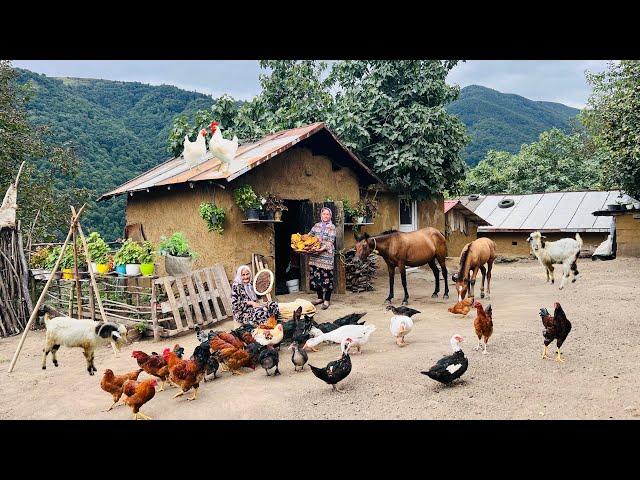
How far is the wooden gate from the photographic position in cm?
862

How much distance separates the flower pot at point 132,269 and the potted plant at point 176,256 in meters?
0.50

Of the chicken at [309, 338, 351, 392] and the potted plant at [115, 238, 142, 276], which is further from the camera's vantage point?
the potted plant at [115, 238, 142, 276]

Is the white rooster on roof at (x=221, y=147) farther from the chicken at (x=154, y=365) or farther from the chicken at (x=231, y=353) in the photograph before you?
the chicken at (x=154, y=365)

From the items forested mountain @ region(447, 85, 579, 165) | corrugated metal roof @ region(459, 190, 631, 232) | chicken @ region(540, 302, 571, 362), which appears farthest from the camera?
forested mountain @ region(447, 85, 579, 165)

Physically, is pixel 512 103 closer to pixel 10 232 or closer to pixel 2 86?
pixel 2 86

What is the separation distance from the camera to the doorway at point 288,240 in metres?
12.2

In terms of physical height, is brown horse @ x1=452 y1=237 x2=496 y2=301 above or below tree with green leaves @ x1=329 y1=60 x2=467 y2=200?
below

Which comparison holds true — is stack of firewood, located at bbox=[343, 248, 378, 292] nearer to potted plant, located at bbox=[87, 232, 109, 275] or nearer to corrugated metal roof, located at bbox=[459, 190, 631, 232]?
potted plant, located at bbox=[87, 232, 109, 275]

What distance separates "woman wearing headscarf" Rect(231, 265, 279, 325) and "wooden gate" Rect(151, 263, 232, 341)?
1.68 metres

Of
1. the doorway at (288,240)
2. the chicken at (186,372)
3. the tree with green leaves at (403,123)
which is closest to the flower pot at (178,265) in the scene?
the doorway at (288,240)

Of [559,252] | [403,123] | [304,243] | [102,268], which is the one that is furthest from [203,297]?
[403,123]

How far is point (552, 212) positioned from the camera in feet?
70.0

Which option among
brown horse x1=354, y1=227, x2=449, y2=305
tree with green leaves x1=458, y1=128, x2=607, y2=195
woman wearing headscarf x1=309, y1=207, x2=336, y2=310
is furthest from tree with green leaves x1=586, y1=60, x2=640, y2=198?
tree with green leaves x1=458, y1=128, x2=607, y2=195
